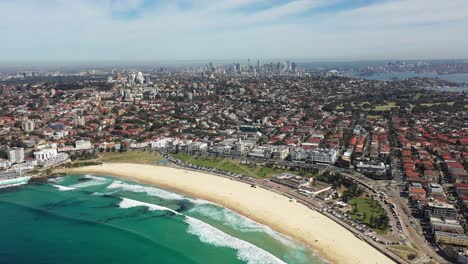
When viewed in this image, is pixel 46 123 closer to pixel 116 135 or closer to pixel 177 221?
pixel 116 135

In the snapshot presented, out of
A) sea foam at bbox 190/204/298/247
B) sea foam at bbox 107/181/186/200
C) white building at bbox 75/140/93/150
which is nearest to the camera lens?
sea foam at bbox 190/204/298/247

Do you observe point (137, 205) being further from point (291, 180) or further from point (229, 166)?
point (291, 180)

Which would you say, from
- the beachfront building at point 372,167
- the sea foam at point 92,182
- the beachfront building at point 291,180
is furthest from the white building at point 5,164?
the beachfront building at point 372,167

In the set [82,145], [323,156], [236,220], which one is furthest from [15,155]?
[323,156]

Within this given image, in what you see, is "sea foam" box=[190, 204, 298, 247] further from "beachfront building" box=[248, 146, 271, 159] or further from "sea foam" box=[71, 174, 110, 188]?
"beachfront building" box=[248, 146, 271, 159]

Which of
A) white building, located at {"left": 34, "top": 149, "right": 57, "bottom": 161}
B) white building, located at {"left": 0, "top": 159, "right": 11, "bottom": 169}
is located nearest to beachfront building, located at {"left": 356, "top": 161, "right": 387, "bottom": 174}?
white building, located at {"left": 34, "top": 149, "right": 57, "bottom": 161}

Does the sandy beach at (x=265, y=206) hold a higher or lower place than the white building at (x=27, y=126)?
lower

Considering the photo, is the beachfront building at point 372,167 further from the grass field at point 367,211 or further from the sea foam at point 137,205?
the sea foam at point 137,205
